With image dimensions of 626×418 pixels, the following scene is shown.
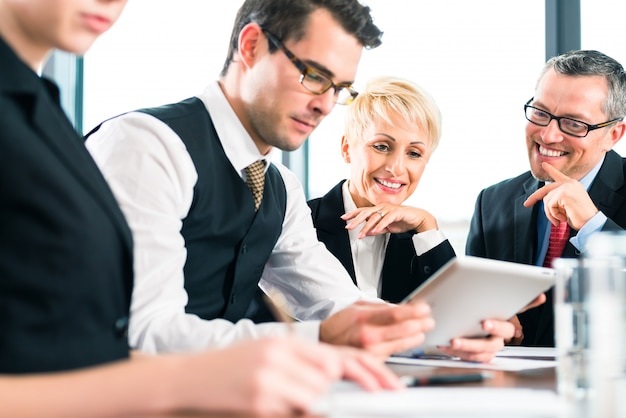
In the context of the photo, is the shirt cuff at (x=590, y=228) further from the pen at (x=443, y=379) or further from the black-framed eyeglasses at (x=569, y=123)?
the pen at (x=443, y=379)

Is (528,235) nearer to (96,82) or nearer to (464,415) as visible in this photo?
(464,415)

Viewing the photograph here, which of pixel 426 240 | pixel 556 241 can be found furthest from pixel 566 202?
pixel 426 240

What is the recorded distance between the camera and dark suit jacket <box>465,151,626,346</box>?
2701 mm

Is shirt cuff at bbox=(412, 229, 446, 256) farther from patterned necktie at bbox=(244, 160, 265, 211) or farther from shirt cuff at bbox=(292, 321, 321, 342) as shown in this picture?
shirt cuff at bbox=(292, 321, 321, 342)

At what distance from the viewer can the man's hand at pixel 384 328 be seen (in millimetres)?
1458

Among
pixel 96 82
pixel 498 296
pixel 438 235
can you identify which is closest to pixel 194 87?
pixel 96 82

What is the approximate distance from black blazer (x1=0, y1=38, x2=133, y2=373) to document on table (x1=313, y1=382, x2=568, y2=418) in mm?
356

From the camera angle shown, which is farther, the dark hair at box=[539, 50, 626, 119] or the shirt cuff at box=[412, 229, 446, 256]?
the dark hair at box=[539, 50, 626, 119]

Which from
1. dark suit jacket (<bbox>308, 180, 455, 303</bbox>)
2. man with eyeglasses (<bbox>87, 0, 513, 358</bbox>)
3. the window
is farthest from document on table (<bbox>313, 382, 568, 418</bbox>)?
the window

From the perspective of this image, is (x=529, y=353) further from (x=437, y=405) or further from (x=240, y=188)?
(x=437, y=405)

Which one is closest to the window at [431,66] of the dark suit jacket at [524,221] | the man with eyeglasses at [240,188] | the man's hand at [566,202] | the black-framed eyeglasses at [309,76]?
the dark suit jacket at [524,221]

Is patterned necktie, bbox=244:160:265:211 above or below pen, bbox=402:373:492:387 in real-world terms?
above

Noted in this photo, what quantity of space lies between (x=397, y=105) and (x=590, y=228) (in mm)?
860

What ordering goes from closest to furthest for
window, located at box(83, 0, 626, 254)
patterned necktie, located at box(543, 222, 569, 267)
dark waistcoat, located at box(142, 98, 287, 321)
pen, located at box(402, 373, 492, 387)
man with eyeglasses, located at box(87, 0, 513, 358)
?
pen, located at box(402, 373, 492, 387) → man with eyeglasses, located at box(87, 0, 513, 358) → dark waistcoat, located at box(142, 98, 287, 321) → patterned necktie, located at box(543, 222, 569, 267) → window, located at box(83, 0, 626, 254)
